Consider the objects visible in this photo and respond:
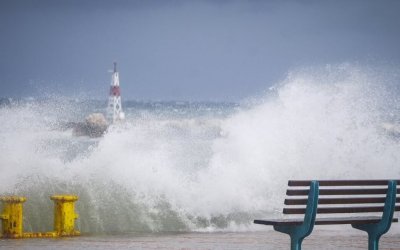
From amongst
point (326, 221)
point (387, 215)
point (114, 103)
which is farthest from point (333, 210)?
point (114, 103)

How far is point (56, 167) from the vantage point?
46.9 feet

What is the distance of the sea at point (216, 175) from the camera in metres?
11.4

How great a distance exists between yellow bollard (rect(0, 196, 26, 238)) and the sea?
1.51 feet

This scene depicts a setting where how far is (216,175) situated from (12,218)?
599 centimetres

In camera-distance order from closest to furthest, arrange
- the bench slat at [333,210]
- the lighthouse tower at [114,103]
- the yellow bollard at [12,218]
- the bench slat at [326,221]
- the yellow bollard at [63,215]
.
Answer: the bench slat at [326,221], the bench slat at [333,210], the yellow bollard at [12,218], the yellow bollard at [63,215], the lighthouse tower at [114,103]

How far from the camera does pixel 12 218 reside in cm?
1079

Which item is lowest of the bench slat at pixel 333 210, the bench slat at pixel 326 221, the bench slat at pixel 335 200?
the bench slat at pixel 326 221

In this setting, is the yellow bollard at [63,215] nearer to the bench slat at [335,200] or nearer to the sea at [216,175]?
the sea at [216,175]

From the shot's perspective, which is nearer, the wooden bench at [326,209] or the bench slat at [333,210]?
the wooden bench at [326,209]

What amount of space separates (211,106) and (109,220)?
321 feet

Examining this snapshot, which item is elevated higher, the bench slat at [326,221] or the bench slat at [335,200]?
the bench slat at [335,200]

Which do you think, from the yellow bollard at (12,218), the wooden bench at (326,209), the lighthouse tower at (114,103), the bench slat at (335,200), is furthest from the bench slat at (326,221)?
the lighthouse tower at (114,103)

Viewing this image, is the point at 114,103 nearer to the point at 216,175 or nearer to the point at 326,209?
the point at 216,175

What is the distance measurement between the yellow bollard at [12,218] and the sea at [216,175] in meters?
0.46
